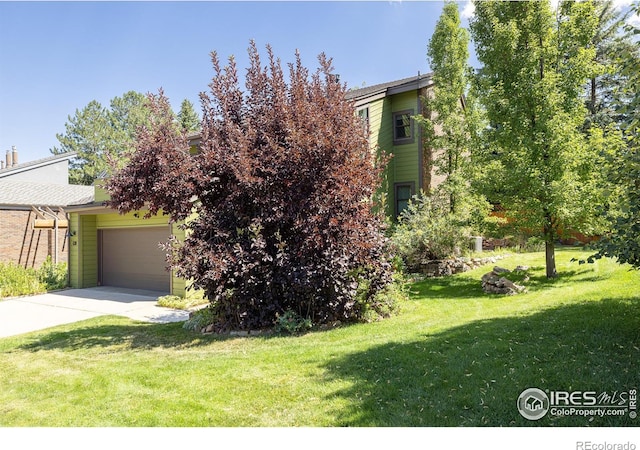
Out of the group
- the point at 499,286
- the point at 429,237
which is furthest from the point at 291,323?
the point at 429,237

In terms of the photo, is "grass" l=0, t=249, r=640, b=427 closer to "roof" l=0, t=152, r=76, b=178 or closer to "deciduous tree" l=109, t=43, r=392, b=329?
"deciduous tree" l=109, t=43, r=392, b=329

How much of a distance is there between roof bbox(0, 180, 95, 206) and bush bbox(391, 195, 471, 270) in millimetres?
12428

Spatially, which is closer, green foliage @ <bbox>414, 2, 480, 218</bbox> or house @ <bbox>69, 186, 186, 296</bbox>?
house @ <bbox>69, 186, 186, 296</bbox>

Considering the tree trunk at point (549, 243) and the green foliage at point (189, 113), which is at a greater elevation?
the green foliage at point (189, 113)

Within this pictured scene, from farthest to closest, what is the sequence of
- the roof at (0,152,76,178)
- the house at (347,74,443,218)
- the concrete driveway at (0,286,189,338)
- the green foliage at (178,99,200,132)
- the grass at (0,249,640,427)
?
the green foliage at (178,99,200,132) < the roof at (0,152,76,178) < the house at (347,74,443,218) < the concrete driveway at (0,286,189,338) < the grass at (0,249,640,427)

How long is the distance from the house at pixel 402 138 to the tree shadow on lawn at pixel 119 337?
967 cm

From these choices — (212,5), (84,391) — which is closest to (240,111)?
(212,5)

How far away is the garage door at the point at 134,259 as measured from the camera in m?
13.4

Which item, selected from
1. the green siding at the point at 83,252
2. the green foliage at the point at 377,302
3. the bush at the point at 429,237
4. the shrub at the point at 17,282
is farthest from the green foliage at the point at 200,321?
the shrub at the point at 17,282

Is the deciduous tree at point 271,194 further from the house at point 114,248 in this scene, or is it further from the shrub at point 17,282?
the shrub at point 17,282

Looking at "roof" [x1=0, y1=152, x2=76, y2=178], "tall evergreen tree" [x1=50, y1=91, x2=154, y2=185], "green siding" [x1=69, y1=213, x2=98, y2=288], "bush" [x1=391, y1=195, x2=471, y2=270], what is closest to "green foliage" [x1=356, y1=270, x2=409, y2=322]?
"bush" [x1=391, y1=195, x2=471, y2=270]

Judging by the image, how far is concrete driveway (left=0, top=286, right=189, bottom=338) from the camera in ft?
30.6

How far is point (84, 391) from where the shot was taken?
4.56m

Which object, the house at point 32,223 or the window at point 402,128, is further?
the house at point 32,223
